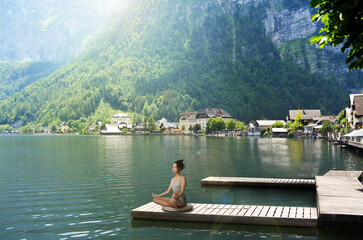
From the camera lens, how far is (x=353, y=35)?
9180mm

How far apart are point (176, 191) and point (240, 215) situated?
3.55 m

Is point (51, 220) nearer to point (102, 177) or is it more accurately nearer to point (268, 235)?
point (268, 235)

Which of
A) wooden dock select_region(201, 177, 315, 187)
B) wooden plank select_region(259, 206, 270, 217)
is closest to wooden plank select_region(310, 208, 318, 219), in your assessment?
wooden plank select_region(259, 206, 270, 217)

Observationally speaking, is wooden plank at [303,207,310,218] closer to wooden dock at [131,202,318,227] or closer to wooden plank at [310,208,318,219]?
wooden dock at [131,202,318,227]

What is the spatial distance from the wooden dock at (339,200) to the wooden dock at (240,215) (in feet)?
2.41

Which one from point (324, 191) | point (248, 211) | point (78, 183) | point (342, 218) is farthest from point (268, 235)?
point (78, 183)

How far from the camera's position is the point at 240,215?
18672mm

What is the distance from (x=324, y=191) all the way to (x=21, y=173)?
112ft

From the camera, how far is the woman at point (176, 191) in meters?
18.0

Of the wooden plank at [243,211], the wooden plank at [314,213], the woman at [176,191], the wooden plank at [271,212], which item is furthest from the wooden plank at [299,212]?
the woman at [176,191]

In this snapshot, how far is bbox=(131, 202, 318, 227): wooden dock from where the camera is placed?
1828cm

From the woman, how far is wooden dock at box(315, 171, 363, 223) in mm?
7000

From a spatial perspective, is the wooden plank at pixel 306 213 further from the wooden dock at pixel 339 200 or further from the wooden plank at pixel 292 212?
the wooden dock at pixel 339 200

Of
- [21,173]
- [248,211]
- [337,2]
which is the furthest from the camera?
[21,173]
